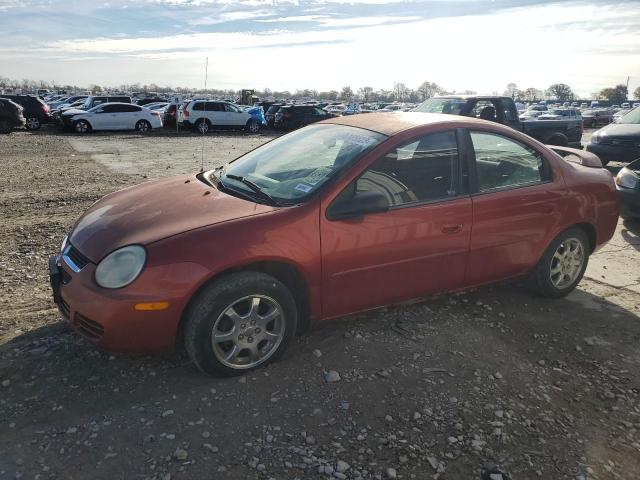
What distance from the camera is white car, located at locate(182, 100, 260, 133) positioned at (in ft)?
84.9

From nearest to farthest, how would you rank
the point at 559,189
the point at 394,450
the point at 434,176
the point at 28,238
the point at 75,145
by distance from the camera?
the point at 394,450 < the point at 434,176 < the point at 559,189 < the point at 28,238 < the point at 75,145

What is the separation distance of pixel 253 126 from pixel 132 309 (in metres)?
25.3

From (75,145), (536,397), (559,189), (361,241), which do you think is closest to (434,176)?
(361,241)

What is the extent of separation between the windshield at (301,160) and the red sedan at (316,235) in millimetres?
17

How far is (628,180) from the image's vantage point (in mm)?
6902

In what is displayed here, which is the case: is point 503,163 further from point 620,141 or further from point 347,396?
point 620,141

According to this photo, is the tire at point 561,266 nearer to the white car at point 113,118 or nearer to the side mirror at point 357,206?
the side mirror at point 357,206

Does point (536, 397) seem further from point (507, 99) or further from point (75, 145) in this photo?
point (75, 145)

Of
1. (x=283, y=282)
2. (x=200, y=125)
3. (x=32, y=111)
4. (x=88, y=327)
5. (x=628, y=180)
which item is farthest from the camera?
(x=200, y=125)

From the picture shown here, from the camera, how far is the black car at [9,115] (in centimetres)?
2056

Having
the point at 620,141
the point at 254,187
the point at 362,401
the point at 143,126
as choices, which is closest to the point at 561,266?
the point at 362,401

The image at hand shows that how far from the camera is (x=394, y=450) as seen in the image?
2.62m

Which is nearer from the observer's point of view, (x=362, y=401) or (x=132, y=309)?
(x=132, y=309)

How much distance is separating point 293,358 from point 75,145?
16421 millimetres
